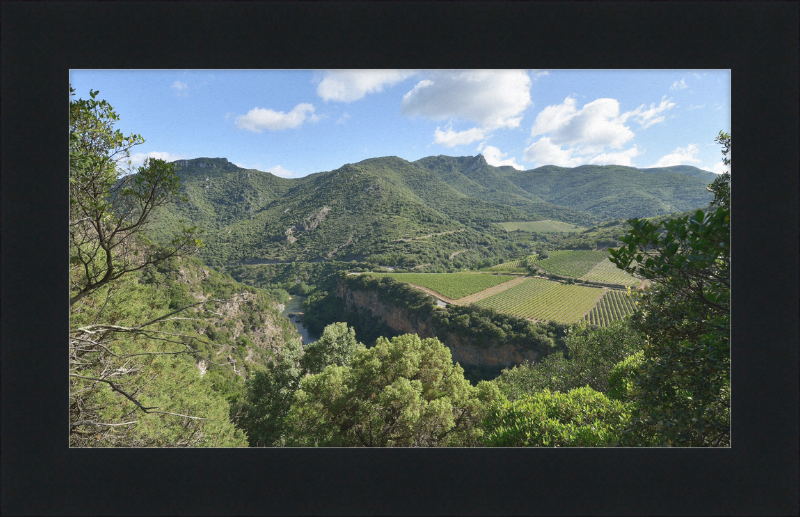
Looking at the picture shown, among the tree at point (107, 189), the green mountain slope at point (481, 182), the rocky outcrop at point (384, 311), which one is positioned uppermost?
the green mountain slope at point (481, 182)

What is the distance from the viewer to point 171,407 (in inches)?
192

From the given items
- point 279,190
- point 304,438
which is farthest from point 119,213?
point 279,190

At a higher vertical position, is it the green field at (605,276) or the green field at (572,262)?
the green field at (572,262)

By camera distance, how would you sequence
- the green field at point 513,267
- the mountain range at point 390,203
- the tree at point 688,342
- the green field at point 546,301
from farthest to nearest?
the green field at point 513,267
the mountain range at point 390,203
the green field at point 546,301
the tree at point 688,342

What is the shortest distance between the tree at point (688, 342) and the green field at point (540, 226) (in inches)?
978

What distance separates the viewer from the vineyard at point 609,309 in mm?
14261

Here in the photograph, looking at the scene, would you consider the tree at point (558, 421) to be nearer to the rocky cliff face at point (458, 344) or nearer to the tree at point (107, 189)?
the tree at point (107, 189)

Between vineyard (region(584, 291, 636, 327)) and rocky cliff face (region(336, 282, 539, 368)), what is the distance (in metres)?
3.53

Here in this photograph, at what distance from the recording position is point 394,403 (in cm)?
381

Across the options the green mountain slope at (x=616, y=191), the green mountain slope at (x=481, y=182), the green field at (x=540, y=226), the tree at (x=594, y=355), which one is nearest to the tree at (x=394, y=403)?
the tree at (x=594, y=355)

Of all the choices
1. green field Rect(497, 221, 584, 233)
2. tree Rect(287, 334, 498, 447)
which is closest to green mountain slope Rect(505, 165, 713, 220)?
green field Rect(497, 221, 584, 233)

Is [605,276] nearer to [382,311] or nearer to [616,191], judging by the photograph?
[616,191]

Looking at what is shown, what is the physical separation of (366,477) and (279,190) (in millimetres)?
27484
